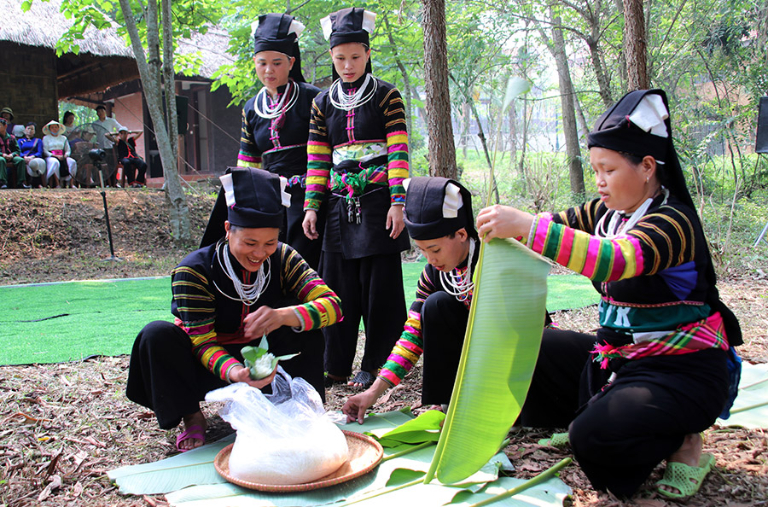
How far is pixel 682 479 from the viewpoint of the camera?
180 centimetres

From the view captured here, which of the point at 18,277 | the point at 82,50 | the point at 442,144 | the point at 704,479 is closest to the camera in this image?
the point at 704,479

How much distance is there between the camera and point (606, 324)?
198 centimetres

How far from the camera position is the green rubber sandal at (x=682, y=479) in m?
1.78

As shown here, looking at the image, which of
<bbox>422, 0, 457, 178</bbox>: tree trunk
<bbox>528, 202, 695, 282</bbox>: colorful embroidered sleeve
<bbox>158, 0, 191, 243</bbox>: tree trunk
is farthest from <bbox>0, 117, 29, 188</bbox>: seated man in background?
<bbox>528, 202, 695, 282</bbox>: colorful embroidered sleeve

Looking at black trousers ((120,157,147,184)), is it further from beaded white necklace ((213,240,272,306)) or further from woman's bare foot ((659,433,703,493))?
woman's bare foot ((659,433,703,493))

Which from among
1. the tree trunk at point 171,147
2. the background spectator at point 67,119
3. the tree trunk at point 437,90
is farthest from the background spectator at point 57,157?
the tree trunk at point 437,90

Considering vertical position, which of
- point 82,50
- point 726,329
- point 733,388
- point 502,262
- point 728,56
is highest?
point 82,50

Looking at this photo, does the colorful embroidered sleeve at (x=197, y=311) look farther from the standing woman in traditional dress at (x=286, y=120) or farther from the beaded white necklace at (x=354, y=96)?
the beaded white necklace at (x=354, y=96)

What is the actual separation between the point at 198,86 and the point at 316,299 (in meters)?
14.5

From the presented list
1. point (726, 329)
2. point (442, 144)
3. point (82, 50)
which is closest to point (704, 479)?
point (726, 329)

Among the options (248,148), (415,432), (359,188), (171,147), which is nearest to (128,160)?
(171,147)

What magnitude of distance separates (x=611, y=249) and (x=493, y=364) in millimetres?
440

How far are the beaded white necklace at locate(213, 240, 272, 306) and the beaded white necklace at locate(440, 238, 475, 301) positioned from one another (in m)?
0.70

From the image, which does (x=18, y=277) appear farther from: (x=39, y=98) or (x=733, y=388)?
(x=733, y=388)
